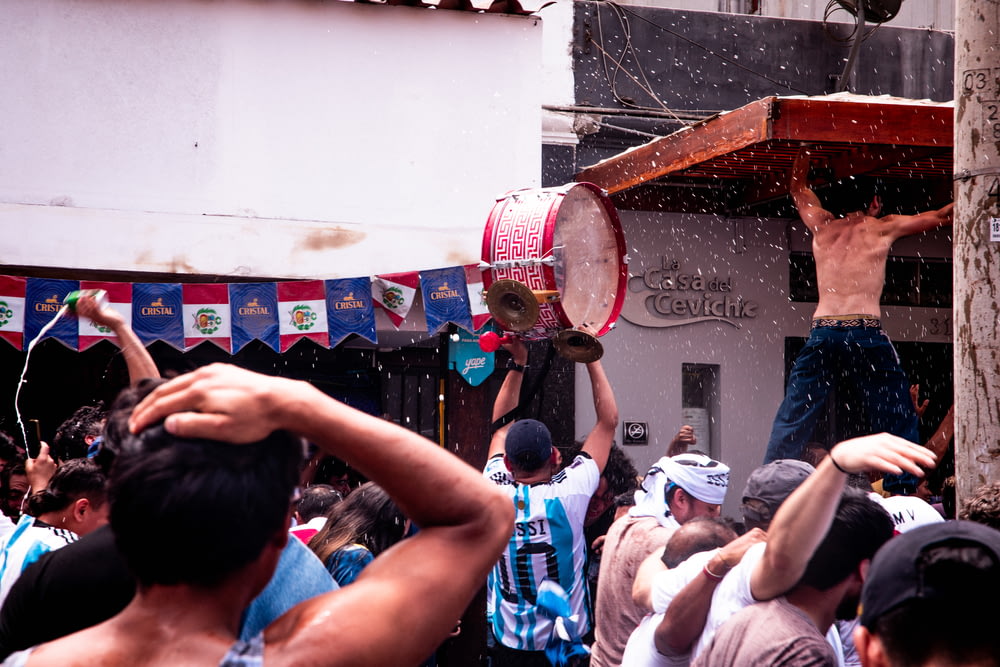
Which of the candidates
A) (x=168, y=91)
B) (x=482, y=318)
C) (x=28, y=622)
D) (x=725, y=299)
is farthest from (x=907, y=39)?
(x=28, y=622)

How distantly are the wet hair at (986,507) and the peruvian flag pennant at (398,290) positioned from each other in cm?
550

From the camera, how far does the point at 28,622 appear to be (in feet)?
8.48

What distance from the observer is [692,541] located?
12.4 ft

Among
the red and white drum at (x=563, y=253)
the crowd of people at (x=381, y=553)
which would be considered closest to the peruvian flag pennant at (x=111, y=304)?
the crowd of people at (x=381, y=553)

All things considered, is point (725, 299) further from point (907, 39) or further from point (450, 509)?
point (450, 509)

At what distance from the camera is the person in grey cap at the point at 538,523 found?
539cm

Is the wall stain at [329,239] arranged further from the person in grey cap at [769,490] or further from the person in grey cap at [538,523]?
the person in grey cap at [769,490]

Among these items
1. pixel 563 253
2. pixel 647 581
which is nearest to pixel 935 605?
pixel 647 581

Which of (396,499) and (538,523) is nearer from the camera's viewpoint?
(396,499)

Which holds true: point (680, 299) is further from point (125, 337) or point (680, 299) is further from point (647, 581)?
point (125, 337)

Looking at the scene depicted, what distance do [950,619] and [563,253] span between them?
13.1 feet

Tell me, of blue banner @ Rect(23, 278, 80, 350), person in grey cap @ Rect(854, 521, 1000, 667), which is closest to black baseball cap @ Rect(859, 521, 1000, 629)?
person in grey cap @ Rect(854, 521, 1000, 667)

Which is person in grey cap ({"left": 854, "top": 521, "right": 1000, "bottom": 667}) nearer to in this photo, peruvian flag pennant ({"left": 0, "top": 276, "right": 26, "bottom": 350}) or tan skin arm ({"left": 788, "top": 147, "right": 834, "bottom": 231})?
tan skin arm ({"left": 788, "top": 147, "right": 834, "bottom": 231})

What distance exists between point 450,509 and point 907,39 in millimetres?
10914
